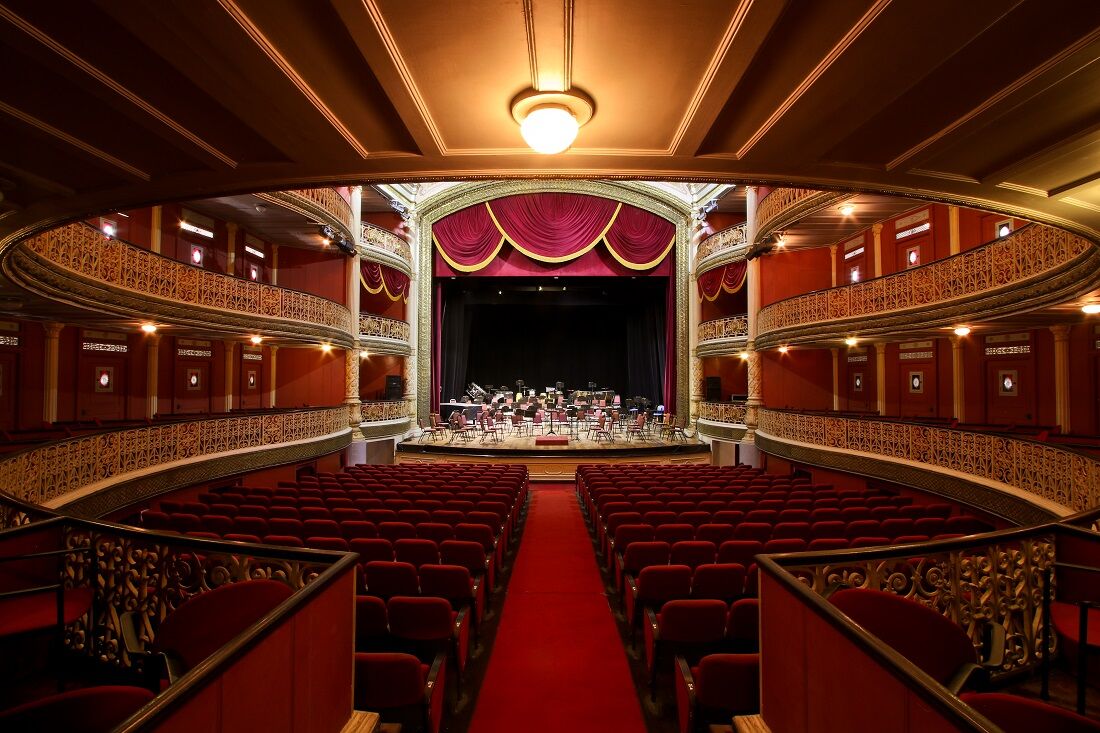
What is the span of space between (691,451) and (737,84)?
1382cm

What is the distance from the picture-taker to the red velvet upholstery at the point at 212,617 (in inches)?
98.1

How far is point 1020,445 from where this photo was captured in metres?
6.80

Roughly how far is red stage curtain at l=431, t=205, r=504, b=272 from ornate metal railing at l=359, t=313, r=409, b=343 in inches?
117

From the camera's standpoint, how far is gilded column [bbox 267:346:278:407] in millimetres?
15172

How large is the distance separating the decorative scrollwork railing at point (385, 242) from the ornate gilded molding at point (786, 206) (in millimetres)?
11269

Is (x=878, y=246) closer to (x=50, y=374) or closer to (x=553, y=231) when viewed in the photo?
(x=553, y=231)

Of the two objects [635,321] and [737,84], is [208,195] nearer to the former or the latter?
[737,84]

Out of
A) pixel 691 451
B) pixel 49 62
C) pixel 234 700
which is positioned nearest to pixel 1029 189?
pixel 234 700

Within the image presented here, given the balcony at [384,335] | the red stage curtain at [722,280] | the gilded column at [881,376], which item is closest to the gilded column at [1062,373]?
the gilded column at [881,376]

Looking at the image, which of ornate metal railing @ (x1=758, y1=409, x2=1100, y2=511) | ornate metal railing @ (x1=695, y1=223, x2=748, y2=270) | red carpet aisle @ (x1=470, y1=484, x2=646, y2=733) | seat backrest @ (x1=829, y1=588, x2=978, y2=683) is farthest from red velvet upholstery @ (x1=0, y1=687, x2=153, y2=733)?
ornate metal railing @ (x1=695, y1=223, x2=748, y2=270)

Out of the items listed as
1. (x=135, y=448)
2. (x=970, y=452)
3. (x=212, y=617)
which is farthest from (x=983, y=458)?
(x=135, y=448)

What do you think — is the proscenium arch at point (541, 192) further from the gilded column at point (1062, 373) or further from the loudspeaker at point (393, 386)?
the gilded column at point (1062, 373)

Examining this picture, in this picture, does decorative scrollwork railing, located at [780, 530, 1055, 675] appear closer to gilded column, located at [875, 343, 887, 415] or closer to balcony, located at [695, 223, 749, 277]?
gilded column, located at [875, 343, 887, 415]

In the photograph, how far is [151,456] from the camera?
8039 mm
